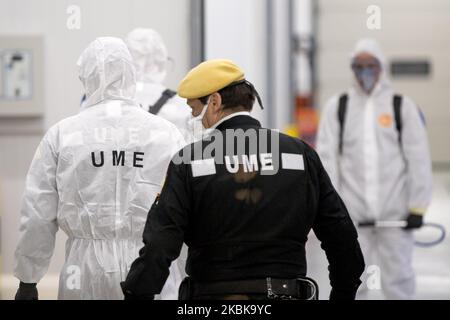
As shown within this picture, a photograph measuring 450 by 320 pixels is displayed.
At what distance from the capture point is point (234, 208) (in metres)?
3.36

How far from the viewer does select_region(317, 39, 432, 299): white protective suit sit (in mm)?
6117

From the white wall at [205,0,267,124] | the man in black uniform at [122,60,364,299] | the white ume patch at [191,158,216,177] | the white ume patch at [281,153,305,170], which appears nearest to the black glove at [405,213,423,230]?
the white wall at [205,0,267,124]

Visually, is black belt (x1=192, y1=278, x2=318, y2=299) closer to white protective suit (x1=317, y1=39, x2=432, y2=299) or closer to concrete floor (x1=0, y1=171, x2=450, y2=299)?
concrete floor (x1=0, y1=171, x2=450, y2=299)

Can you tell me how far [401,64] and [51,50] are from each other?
970 cm

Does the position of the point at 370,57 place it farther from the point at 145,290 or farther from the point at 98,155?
the point at 145,290

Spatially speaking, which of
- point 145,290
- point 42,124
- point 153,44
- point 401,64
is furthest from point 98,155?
point 401,64

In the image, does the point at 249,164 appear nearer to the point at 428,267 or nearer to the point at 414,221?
the point at 414,221

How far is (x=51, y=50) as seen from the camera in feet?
18.4

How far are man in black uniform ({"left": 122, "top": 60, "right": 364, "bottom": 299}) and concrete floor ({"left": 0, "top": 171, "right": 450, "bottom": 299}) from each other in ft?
3.03

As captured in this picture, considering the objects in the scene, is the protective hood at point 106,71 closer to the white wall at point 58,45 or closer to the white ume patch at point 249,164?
the white wall at point 58,45

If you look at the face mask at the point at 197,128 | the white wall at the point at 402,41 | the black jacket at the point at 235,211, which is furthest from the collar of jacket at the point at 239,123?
the white wall at the point at 402,41

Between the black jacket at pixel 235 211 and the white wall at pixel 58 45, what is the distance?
91 centimetres

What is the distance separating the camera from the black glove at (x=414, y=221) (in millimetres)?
6098

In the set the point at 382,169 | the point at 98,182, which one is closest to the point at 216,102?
the point at 98,182
